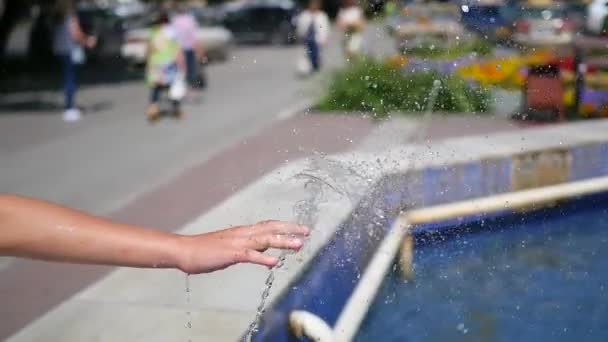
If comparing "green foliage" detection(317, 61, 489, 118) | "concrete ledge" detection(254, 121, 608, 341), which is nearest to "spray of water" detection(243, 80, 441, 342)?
"concrete ledge" detection(254, 121, 608, 341)

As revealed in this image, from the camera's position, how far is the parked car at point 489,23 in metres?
12.1

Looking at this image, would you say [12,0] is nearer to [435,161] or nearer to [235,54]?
[235,54]

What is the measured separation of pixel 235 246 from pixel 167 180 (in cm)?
649

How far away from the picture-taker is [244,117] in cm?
1219

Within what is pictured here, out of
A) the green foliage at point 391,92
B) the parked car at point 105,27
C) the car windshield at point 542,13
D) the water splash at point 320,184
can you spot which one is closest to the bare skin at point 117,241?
the water splash at point 320,184

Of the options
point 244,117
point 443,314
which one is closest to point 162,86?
point 244,117

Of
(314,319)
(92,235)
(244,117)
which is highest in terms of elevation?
(92,235)

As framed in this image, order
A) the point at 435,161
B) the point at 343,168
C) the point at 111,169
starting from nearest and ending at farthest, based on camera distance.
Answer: the point at 343,168
the point at 435,161
the point at 111,169

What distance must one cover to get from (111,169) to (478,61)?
7008 mm

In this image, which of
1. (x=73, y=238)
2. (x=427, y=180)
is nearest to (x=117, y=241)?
(x=73, y=238)

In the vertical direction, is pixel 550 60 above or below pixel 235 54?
above

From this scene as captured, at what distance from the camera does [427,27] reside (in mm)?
16438

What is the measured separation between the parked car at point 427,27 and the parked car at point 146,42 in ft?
16.5

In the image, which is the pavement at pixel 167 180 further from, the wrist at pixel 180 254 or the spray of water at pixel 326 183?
the wrist at pixel 180 254
